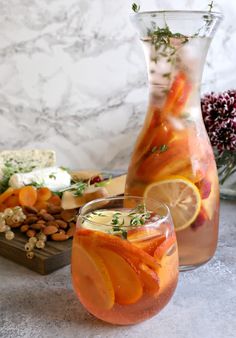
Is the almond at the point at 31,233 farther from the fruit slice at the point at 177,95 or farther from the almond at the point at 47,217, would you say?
the fruit slice at the point at 177,95

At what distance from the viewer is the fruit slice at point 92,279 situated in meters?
0.66

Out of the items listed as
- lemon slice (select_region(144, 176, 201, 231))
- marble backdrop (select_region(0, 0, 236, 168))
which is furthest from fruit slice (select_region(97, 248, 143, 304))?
marble backdrop (select_region(0, 0, 236, 168))

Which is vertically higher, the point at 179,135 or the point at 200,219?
the point at 179,135

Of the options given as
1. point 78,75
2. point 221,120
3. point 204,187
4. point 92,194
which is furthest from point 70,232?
point 78,75

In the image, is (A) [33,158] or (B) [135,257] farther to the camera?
(A) [33,158]

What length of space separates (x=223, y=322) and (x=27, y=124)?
3.04 feet

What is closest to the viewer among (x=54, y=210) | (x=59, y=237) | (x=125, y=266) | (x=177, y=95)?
(x=125, y=266)

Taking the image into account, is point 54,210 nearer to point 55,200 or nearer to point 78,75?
point 55,200

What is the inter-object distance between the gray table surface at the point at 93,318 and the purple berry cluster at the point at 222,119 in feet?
0.98

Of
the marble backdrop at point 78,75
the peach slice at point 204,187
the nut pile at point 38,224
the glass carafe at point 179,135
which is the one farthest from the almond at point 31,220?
the marble backdrop at point 78,75

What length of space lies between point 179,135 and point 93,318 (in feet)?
0.97

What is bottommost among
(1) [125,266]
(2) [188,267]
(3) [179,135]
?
(2) [188,267]

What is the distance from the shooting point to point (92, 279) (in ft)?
2.20

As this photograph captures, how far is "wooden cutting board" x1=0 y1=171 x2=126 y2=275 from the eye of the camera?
87 cm
